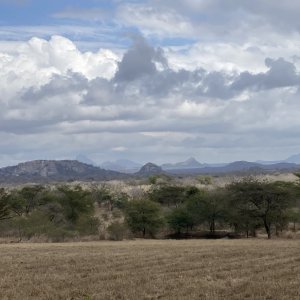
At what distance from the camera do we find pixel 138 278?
19938mm

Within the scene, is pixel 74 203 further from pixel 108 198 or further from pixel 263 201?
pixel 263 201

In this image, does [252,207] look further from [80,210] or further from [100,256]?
[100,256]

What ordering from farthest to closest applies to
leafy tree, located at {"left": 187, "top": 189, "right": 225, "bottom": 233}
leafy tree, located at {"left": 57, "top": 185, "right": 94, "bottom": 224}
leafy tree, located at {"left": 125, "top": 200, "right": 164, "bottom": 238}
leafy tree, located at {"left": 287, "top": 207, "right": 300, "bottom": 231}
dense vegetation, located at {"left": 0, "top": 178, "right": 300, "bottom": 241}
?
1. leafy tree, located at {"left": 57, "top": 185, "right": 94, "bottom": 224}
2. leafy tree, located at {"left": 187, "top": 189, "right": 225, "bottom": 233}
3. leafy tree, located at {"left": 125, "top": 200, "right": 164, "bottom": 238}
4. leafy tree, located at {"left": 287, "top": 207, "right": 300, "bottom": 231}
5. dense vegetation, located at {"left": 0, "top": 178, "right": 300, "bottom": 241}

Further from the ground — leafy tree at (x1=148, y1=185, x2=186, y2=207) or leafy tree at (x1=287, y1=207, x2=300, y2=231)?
leafy tree at (x1=148, y1=185, x2=186, y2=207)

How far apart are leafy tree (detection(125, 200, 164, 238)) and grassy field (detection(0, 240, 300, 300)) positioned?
3459 centimetres

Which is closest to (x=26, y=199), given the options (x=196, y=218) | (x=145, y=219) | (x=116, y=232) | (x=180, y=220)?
(x=145, y=219)

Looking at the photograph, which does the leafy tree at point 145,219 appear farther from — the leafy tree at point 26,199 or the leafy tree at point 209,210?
the leafy tree at point 26,199

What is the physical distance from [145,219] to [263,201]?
1259 cm

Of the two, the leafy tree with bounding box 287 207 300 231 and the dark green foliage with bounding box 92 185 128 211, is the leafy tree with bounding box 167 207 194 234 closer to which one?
the leafy tree with bounding box 287 207 300 231

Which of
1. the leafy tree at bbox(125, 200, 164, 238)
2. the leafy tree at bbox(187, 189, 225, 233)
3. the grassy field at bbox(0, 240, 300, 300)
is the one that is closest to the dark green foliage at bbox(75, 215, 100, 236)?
the leafy tree at bbox(125, 200, 164, 238)

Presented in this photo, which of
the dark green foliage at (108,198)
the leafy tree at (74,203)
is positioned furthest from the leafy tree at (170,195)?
the leafy tree at (74,203)

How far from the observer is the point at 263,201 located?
5944 cm

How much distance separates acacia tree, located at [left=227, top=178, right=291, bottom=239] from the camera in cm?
5841

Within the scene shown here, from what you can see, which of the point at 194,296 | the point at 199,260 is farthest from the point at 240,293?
the point at 199,260
